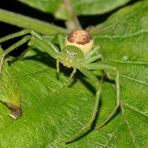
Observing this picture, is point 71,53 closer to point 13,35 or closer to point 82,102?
point 13,35

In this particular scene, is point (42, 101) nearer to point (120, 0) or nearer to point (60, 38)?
point (60, 38)

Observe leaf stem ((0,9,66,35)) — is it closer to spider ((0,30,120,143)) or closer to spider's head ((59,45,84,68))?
spider ((0,30,120,143))

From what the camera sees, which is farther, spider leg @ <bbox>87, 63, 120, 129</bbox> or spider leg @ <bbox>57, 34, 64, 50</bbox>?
spider leg @ <bbox>57, 34, 64, 50</bbox>

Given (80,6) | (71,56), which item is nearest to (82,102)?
(71,56)

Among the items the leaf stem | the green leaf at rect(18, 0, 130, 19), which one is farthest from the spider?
the green leaf at rect(18, 0, 130, 19)

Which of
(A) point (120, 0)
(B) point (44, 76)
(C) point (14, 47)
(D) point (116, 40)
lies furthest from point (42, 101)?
(A) point (120, 0)

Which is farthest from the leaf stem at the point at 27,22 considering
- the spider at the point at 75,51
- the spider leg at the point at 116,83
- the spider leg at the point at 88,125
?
the spider leg at the point at 88,125

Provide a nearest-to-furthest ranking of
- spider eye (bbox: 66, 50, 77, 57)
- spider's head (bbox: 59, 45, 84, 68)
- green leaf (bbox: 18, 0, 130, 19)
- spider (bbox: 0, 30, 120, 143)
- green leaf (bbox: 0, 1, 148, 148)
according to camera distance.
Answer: green leaf (bbox: 0, 1, 148, 148), spider (bbox: 0, 30, 120, 143), spider's head (bbox: 59, 45, 84, 68), spider eye (bbox: 66, 50, 77, 57), green leaf (bbox: 18, 0, 130, 19)

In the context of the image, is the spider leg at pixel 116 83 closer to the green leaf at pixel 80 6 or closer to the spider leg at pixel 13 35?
the spider leg at pixel 13 35
